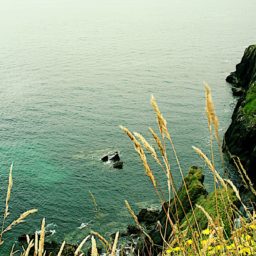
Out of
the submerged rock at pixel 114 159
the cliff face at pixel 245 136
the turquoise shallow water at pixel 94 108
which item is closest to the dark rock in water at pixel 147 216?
the turquoise shallow water at pixel 94 108

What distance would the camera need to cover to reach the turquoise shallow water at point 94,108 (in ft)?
Answer: 160

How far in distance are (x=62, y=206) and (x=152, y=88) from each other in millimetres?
50145

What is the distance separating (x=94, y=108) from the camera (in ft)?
261

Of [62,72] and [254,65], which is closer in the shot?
[254,65]

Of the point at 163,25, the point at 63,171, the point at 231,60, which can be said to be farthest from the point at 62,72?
the point at 163,25

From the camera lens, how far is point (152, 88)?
301 ft

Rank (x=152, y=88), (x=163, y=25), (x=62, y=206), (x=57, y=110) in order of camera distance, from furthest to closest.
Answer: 1. (x=163, y=25)
2. (x=152, y=88)
3. (x=57, y=110)
4. (x=62, y=206)

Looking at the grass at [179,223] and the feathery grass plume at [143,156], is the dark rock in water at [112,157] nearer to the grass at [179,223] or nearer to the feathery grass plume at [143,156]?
the grass at [179,223]

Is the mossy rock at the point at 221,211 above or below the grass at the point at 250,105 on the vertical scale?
above

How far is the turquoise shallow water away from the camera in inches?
1921

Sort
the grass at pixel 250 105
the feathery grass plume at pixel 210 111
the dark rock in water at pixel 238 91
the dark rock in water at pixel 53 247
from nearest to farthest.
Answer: the feathery grass plume at pixel 210 111 → the dark rock in water at pixel 53 247 → the grass at pixel 250 105 → the dark rock in water at pixel 238 91

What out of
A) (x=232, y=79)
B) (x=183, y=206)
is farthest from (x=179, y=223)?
(x=232, y=79)

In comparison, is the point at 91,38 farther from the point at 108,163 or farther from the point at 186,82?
the point at 108,163

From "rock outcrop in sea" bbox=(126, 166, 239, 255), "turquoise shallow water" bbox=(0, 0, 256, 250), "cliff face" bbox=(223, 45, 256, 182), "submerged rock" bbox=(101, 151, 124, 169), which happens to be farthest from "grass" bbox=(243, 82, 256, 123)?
"rock outcrop in sea" bbox=(126, 166, 239, 255)
